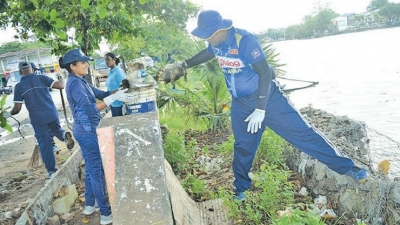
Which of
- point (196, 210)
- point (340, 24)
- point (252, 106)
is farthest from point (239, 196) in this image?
point (340, 24)

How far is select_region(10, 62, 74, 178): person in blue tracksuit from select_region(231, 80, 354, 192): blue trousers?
9.83 ft

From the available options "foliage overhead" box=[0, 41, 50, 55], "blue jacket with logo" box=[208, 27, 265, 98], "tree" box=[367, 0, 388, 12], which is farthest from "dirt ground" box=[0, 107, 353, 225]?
"tree" box=[367, 0, 388, 12]

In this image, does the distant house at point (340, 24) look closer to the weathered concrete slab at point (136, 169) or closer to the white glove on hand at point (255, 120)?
the white glove on hand at point (255, 120)

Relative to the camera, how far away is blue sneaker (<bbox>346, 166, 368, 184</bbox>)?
3.08 m

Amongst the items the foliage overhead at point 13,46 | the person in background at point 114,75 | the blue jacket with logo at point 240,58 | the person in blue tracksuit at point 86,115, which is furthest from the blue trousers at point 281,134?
the foliage overhead at point 13,46

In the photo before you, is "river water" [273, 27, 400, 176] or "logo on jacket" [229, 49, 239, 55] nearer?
"logo on jacket" [229, 49, 239, 55]

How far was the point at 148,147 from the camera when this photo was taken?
2553mm

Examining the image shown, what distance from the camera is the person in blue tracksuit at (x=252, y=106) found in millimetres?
3133

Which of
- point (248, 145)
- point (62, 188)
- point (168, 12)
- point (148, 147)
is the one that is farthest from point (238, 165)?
point (168, 12)

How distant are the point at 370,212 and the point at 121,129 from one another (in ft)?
7.21

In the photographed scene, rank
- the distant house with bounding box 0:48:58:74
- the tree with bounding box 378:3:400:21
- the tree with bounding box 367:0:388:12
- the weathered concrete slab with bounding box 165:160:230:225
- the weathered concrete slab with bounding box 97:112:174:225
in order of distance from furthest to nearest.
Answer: the tree with bounding box 367:0:388:12 → the tree with bounding box 378:3:400:21 → the distant house with bounding box 0:48:58:74 → the weathered concrete slab with bounding box 165:160:230:225 → the weathered concrete slab with bounding box 97:112:174:225

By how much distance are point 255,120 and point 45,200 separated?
2.56 metres

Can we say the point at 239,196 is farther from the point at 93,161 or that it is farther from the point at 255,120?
the point at 93,161

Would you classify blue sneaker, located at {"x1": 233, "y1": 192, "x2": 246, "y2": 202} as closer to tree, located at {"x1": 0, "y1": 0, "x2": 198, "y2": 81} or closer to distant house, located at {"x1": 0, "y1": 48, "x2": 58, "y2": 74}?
tree, located at {"x1": 0, "y1": 0, "x2": 198, "y2": 81}
